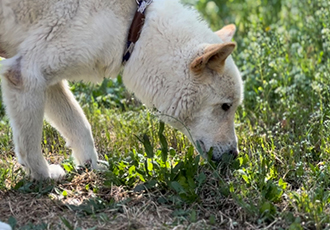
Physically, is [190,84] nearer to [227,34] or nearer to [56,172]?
[227,34]

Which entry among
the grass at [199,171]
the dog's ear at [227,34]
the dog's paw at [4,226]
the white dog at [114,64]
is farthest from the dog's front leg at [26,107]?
the dog's ear at [227,34]

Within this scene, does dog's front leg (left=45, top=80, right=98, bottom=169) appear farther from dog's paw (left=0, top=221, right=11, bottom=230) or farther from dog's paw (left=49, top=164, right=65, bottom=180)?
dog's paw (left=0, top=221, right=11, bottom=230)

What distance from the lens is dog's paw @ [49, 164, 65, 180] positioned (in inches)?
184

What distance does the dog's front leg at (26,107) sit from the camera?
14.4ft

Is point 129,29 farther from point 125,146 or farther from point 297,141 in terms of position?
point 297,141

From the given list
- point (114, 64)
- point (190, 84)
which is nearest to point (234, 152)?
point (190, 84)

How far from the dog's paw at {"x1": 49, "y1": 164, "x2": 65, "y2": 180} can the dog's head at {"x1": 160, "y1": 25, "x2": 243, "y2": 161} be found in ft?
3.06

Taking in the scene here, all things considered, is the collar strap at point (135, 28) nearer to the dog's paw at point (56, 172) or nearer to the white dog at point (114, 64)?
the white dog at point (114, 64)

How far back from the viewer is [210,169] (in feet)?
15.3

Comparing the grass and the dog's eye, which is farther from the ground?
the dog's eye

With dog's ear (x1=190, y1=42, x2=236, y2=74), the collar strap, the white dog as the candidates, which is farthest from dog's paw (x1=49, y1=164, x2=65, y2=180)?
dog's ear (x1=190, y1=42, x2=236, y2=74)

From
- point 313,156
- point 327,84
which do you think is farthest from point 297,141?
point 327,84

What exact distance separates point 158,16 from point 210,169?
126 cm

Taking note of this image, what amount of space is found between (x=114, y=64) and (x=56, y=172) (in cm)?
96
